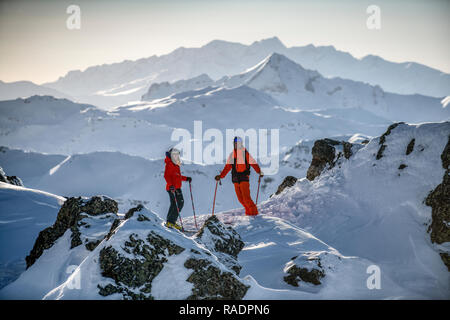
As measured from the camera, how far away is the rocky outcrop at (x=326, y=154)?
27.6ft

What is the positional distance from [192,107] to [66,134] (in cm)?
2043

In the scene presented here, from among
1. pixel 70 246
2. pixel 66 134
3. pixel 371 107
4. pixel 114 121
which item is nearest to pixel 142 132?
pixel 114 121

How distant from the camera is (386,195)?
6.50 m

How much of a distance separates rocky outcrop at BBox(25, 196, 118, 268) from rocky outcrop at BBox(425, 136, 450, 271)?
5.19m

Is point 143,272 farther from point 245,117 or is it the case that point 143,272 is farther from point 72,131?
point 245,117

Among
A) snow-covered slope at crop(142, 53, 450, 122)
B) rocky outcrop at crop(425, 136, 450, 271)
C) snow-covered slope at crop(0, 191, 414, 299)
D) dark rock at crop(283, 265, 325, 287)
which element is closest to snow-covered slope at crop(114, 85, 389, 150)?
rocky outcrop at crop(425, 136, 450, 271)

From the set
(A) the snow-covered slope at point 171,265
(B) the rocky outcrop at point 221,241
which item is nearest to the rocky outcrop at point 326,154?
(A) the snow-covered slope at point 171,265

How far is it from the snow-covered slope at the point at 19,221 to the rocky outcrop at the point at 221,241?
3189 millimetres

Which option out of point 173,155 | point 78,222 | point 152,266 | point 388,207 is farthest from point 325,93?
point 152,266

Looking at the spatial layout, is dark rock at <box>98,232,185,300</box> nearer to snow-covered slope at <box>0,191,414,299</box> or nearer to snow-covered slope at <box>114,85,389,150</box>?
snow-covered slope at <box>0,191,414,299</box>

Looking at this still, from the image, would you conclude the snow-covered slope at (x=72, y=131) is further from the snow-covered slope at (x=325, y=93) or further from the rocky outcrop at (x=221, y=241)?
the snow-covered slope at (x=325, y=93)

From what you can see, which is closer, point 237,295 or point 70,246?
point 237,295

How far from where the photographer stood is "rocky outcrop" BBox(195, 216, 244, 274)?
5.04 m

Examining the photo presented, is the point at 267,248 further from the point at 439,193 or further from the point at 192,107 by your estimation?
the point at 192,107
